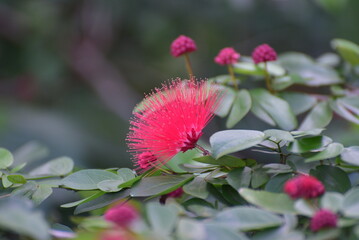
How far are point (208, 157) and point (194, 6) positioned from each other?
227 cm

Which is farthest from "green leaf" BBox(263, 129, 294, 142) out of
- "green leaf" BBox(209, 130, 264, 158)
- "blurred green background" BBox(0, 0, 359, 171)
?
"blurred green background" BBox(0, 0, 359, 171)

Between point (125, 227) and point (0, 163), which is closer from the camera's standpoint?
point (125, 227)

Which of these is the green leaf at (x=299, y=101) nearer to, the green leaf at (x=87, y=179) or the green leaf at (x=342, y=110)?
the green leaf at (x=342, y=110)

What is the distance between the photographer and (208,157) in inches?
33.4

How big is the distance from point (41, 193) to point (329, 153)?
0.46 m

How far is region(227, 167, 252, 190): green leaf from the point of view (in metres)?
0.80

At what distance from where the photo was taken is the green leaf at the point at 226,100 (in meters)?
1.07

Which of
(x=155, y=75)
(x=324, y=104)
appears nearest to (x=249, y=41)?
(x=155, y=75)

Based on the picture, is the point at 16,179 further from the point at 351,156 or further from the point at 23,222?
the point at 351,156

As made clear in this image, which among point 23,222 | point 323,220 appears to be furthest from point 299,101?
point 23,222

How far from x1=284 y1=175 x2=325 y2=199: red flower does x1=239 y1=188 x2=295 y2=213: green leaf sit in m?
0.02

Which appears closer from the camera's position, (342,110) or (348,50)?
(342,110)

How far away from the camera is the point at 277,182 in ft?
2.53

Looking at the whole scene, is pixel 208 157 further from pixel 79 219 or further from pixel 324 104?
pixel 324 104
